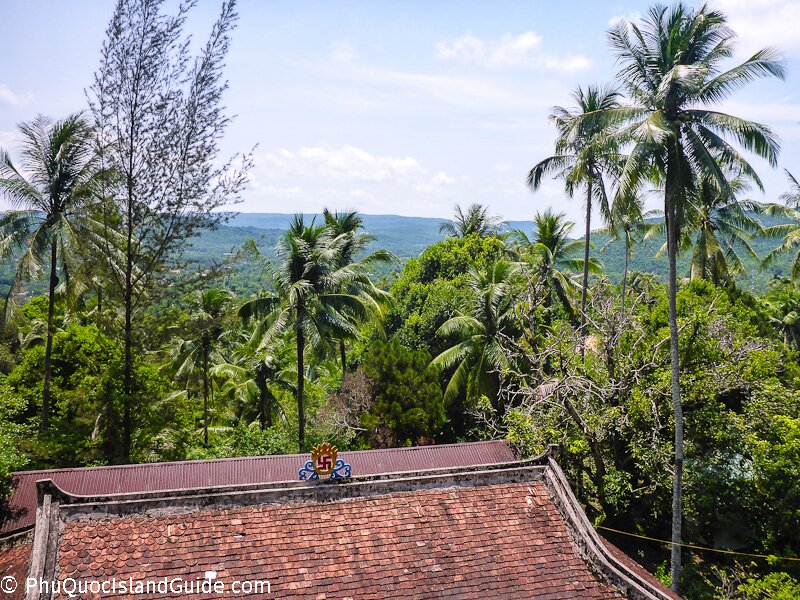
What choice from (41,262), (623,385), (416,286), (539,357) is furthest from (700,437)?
(41,262)

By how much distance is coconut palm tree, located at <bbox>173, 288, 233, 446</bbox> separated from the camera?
21.4 metres

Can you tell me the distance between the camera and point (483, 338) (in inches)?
874

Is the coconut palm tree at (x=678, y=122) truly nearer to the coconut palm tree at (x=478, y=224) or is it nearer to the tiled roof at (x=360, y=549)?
the tiled roof at (x=360, y=549)

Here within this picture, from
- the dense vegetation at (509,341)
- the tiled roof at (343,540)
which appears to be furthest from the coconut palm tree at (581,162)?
the tiled roof at (343,540)

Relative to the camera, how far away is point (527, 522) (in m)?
10.3

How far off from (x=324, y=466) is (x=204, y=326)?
40.6ft

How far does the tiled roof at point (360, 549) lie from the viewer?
8727 millimetres

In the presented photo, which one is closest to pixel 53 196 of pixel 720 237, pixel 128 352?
pixel 128 352

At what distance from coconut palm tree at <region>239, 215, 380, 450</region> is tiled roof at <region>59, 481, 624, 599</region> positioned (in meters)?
10.2

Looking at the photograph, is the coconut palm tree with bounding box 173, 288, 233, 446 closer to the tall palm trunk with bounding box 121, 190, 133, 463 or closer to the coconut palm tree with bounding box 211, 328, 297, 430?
the coconut palm tree with bounding box 211, 328, 297, 430

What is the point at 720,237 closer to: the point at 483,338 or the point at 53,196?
the point at 483,338

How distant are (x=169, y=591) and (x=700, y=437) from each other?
13.8 m

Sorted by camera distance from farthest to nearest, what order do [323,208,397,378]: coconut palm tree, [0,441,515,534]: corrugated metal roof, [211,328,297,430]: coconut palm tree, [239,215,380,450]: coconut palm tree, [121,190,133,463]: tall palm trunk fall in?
1. [211,328,297,430]: coconut palm tree
2. [323,208,397,378]: coconut palm tree
3. [239,215,380,450]: coconut palm tree
4. [121,190,133,463]: tall palm trunk
5. [0,441,515,534]: corrugated metal roof

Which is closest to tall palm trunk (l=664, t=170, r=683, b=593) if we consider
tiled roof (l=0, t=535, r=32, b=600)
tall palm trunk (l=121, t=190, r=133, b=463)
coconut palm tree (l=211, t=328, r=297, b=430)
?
tiled roof (l=0, t=535, r=32, b=600)
